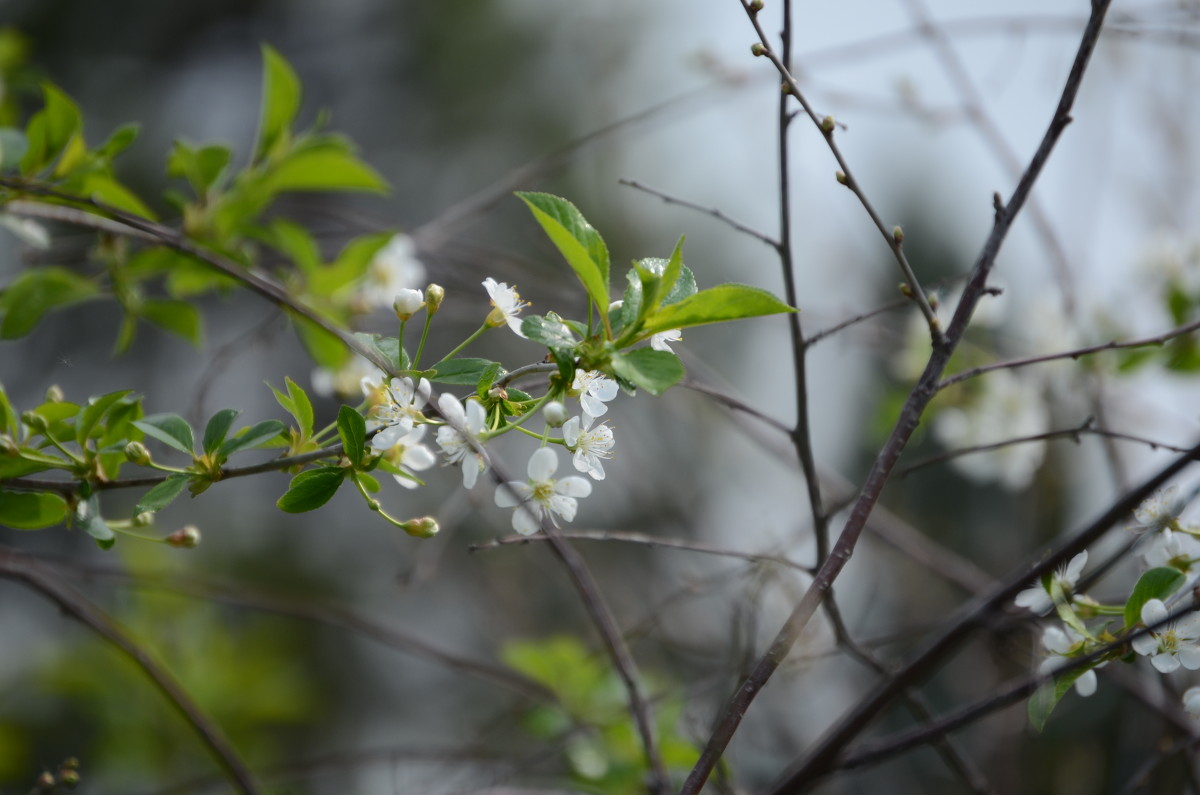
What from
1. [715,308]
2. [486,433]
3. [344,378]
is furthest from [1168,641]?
[344,378]

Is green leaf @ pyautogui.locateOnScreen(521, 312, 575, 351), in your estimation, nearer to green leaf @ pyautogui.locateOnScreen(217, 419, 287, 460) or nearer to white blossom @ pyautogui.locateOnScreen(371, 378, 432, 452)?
white blossom @ pyautogui.locateOnScreen(371, 378, 432, 452)

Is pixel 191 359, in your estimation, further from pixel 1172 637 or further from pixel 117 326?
pixel 1172 637

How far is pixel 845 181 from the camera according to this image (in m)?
0.65

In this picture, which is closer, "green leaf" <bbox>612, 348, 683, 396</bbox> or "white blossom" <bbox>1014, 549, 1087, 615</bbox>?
"green leaf" <bbox>612, 348, 683, 396</bbox>

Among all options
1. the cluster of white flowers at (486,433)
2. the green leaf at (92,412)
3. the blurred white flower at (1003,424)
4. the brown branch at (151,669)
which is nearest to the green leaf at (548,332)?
the cluster of white flowers at (486,433)

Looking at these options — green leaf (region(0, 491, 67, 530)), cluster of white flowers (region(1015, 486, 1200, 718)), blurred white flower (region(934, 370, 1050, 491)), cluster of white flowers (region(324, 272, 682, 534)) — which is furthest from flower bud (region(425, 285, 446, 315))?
blurred white flower (region(934, 370, 1050, 491))

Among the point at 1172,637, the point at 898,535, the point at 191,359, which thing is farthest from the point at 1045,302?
the point at 191,359

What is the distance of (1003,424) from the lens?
1.83 m

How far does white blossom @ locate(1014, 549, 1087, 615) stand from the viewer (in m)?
0.70

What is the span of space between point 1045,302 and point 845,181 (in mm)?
1427

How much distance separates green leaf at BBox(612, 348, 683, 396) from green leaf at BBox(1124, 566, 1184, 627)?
1.26 ft

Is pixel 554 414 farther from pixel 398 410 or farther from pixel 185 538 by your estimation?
pixel 185 538

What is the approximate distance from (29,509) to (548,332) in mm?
432

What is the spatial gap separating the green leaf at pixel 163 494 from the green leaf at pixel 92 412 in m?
0.09
